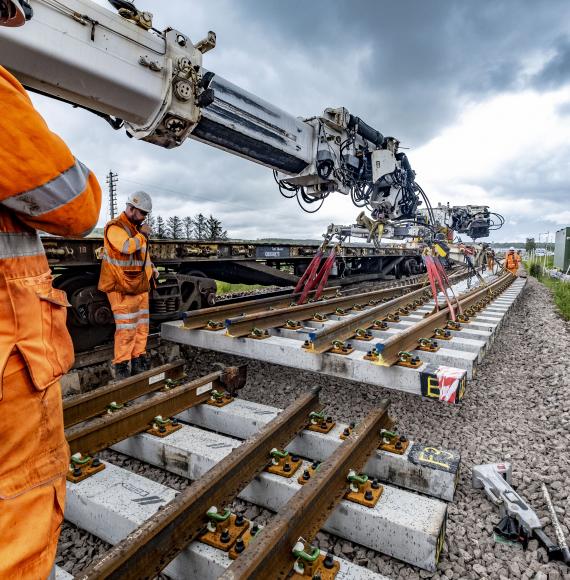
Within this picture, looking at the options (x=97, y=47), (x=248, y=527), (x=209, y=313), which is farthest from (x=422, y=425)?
(x=97, y=47)

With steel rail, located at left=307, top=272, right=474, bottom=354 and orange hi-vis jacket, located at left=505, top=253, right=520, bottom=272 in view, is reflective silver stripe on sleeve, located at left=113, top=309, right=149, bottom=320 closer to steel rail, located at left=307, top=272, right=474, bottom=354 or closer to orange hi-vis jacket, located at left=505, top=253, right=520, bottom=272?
steel rail, located at left=307, top=272, right=474, bottom=354

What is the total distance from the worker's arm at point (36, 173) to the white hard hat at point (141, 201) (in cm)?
285

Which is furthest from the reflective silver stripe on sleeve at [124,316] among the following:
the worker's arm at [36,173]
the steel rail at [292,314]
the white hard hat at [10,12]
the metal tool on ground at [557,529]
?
the metal tool on ground at [557,529]

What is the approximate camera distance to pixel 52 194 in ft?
3.40

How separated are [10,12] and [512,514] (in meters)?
2.88

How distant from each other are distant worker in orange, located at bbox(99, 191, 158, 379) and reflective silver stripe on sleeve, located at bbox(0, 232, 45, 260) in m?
2.61

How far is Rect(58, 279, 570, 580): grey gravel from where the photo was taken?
1831mm

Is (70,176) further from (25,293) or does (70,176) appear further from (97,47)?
(97,47)

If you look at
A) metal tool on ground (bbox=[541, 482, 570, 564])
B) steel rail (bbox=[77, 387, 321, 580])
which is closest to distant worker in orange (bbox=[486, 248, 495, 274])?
metal tool on ground (bbox=[541, 482, 570, 564])

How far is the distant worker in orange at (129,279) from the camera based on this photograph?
12.1 feet

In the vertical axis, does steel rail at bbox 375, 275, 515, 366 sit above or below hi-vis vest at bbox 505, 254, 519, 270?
below

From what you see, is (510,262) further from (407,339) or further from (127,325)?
(127,325)

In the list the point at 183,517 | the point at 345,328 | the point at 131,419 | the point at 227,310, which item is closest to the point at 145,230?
the point at 227,310

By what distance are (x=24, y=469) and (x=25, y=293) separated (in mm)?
451
